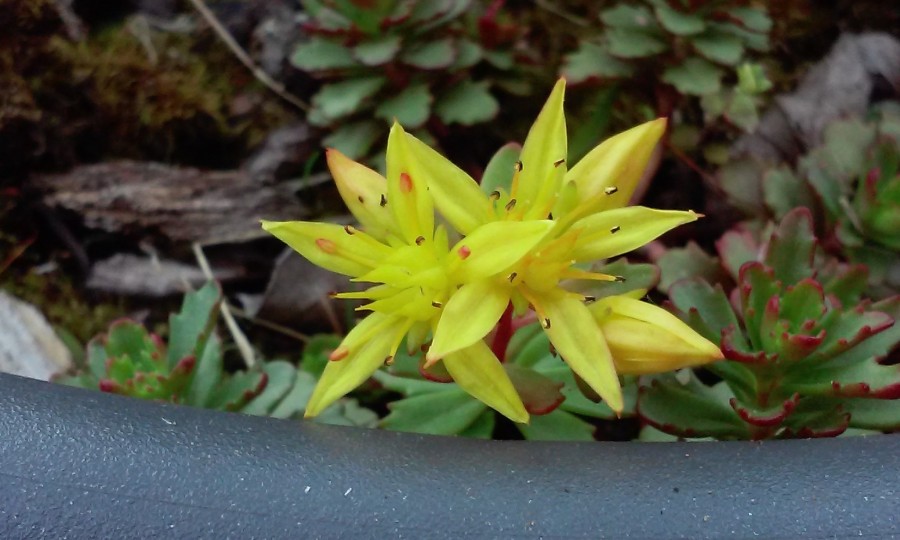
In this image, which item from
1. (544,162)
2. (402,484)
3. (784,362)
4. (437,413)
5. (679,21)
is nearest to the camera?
(402,484)

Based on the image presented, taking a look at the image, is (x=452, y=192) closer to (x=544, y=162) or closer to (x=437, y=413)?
(x=544, y=162)

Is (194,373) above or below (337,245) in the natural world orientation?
below

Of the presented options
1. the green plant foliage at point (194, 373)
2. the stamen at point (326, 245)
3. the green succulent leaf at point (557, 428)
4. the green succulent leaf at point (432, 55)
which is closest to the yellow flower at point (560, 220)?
the stamen at point (326, 245)

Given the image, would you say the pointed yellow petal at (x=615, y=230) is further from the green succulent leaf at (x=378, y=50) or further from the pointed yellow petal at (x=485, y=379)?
the green succulent leaf at (x=378, y=50)

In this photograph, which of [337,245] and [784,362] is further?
[784,362]

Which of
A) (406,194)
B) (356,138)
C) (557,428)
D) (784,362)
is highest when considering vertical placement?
(406,194)

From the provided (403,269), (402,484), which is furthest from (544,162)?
(402,484)
